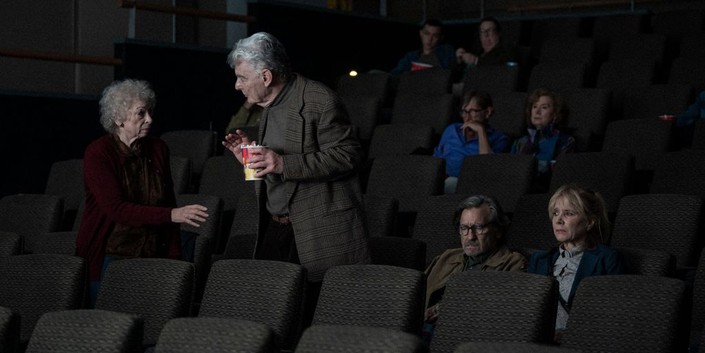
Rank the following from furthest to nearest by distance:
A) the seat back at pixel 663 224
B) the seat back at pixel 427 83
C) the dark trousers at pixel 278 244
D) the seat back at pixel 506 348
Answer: the seat back at pixel 427 83
the seat back at pixel 663 224
the dark trousers at pixel 278 244
the seat back at pixel 506 348

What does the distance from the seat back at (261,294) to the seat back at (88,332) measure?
1.59 ft

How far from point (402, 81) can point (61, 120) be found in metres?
1.89

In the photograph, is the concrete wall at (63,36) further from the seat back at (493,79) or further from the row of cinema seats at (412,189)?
the row of cinema seats at (412,189)

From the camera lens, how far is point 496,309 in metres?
3.24

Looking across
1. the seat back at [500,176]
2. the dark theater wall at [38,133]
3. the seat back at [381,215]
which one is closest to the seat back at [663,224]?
the seat back at [500,176]

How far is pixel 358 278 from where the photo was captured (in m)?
3.38

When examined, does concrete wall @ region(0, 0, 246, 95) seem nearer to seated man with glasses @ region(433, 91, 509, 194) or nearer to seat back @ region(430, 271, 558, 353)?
seated man with glasses @ region(433, 91, 509, 194)

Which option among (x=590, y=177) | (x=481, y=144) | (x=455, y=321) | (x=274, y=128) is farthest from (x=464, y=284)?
(x=481, y=144)

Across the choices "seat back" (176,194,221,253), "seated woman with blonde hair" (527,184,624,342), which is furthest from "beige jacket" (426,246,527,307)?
"seat back" (176,194,221,253)

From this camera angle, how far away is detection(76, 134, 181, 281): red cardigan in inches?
149

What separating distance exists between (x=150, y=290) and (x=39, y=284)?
1.32ft

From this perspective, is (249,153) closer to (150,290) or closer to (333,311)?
(333,311)

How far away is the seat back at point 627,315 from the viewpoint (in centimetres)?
305

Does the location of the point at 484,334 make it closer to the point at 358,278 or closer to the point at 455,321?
the point at 455,321
